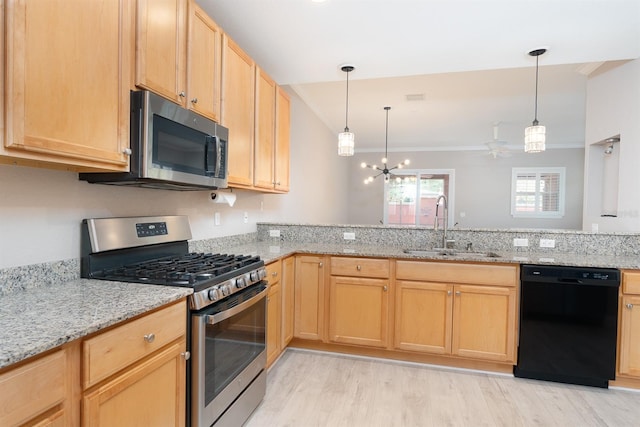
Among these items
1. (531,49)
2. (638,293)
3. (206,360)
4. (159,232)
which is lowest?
(206,360)

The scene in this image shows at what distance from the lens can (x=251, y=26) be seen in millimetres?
2381

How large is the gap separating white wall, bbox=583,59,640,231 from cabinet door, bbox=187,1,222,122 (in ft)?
11.2

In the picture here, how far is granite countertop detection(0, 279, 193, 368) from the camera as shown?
881 millimetres

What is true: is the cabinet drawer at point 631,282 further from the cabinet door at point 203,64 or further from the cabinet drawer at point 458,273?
the cabinet door at point 203,64

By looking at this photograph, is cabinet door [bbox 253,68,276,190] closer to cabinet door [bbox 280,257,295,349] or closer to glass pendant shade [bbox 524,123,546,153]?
cabinet door [bbox 280,257,295,349]

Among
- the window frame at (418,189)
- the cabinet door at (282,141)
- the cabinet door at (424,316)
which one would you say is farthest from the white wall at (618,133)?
the window frame at (418,189)

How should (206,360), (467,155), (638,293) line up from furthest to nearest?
(467,155) → (638,293) → (206,360)

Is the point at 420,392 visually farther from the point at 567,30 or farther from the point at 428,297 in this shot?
the point at 567,30

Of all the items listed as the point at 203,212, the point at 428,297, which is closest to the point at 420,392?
the point at 428,297

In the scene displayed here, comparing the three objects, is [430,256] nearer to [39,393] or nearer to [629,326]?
[629,326]

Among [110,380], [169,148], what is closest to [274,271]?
[169,148]

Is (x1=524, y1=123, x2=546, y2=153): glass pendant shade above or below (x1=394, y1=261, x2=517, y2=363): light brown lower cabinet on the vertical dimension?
above

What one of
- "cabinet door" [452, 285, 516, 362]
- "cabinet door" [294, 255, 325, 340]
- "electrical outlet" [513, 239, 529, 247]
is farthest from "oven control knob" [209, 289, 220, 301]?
"electrical outlet" [513, 239, 529, 247]

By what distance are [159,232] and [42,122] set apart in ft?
3.31
